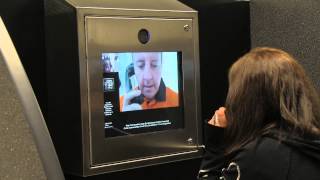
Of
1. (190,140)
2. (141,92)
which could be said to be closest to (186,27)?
→ (141,92)

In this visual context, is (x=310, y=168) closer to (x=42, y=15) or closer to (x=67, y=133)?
(x=67, y=133)

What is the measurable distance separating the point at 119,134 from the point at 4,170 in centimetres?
90

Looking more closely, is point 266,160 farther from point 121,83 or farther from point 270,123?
point 121,83

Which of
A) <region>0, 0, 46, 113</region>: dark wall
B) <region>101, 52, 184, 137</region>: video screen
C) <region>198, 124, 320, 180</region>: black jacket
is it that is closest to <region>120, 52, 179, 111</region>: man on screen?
<region>101, 52, 184, 137</region>: video screen

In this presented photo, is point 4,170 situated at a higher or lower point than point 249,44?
lower

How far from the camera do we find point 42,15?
1.67 m

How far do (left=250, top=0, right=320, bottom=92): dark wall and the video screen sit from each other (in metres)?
0.50

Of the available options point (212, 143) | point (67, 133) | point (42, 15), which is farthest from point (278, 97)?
point (42, 15)

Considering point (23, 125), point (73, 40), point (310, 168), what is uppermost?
point (73, 40)

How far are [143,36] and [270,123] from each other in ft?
2.14

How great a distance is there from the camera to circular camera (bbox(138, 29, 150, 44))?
1678mm

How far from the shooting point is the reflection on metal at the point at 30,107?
0.76 metres

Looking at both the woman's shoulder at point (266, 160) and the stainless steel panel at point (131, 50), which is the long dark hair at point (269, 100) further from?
the stainless steel panel at point (131, 50)

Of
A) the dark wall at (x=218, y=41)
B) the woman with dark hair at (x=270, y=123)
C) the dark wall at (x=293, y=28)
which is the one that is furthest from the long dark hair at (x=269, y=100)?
the dark wall at (x=218, y=41)
